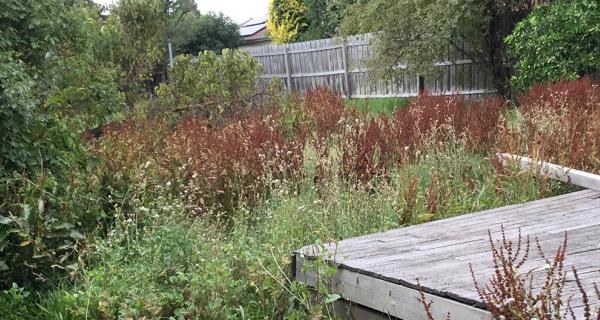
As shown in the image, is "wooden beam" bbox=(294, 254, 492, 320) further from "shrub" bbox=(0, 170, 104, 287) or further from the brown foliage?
the brown foliage

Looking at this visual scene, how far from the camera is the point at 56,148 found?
5117 mm

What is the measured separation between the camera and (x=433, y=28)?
527 inches

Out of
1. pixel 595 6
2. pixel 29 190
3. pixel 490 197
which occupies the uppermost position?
pixel 595 6

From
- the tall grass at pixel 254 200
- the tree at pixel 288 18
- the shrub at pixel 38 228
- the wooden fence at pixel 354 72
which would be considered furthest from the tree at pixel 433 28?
the tree at pixel 288 18

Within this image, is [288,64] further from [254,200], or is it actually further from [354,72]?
A: [254,200]

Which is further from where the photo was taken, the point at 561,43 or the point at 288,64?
the point at 288,64

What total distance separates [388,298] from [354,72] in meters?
17.3

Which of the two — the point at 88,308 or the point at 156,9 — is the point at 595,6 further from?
the point at 88,308

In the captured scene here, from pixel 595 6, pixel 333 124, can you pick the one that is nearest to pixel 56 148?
pixel 333 124

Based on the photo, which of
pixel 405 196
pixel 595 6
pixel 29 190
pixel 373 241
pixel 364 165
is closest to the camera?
pixel 373 241

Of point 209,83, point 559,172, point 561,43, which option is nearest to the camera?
point 559,172

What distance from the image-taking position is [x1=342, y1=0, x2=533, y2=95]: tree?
13219 mm

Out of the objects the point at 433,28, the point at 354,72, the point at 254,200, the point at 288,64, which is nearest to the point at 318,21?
the point at 288,64

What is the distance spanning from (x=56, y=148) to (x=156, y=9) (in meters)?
9.29
